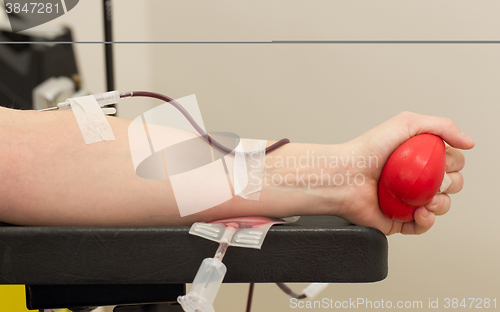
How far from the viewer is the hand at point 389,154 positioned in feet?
1.72

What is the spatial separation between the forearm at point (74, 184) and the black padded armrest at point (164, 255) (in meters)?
0.08

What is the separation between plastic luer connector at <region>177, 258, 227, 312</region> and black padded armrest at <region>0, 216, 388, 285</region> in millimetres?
30

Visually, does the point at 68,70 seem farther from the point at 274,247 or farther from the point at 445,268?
the point at 445,268

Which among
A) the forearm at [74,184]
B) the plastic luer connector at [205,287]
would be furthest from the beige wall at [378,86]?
the plastic luer connector at [205,287]

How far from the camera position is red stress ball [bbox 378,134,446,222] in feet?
1.53

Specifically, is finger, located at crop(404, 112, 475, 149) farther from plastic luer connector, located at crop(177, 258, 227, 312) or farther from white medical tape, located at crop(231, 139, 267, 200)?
plastic luer connector, located at crop(177, 258, 227, 312)

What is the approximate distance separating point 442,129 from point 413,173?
0.10 m

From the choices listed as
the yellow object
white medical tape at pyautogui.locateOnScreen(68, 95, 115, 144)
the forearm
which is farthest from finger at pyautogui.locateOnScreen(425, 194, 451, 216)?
the yellow object

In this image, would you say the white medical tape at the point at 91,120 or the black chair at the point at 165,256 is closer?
the black chair at the point at 165,256

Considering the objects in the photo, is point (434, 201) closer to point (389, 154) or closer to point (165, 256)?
point (389, 154)

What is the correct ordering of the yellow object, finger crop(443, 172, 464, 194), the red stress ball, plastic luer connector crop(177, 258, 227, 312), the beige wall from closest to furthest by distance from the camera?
plastic luer connector crop(177, 258, 227, 312)
the red stress ball
finger crop(443, 172, 464, 194)
the yellow object
the beige wall

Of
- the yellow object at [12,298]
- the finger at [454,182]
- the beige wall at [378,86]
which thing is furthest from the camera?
the beige wall at [378,86]

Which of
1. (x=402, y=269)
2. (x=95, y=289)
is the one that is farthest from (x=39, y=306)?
(x=402, y=269)

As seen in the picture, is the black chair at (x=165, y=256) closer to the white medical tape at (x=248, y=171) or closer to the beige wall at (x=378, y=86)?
the white medical tape at (x=248, y=171)
